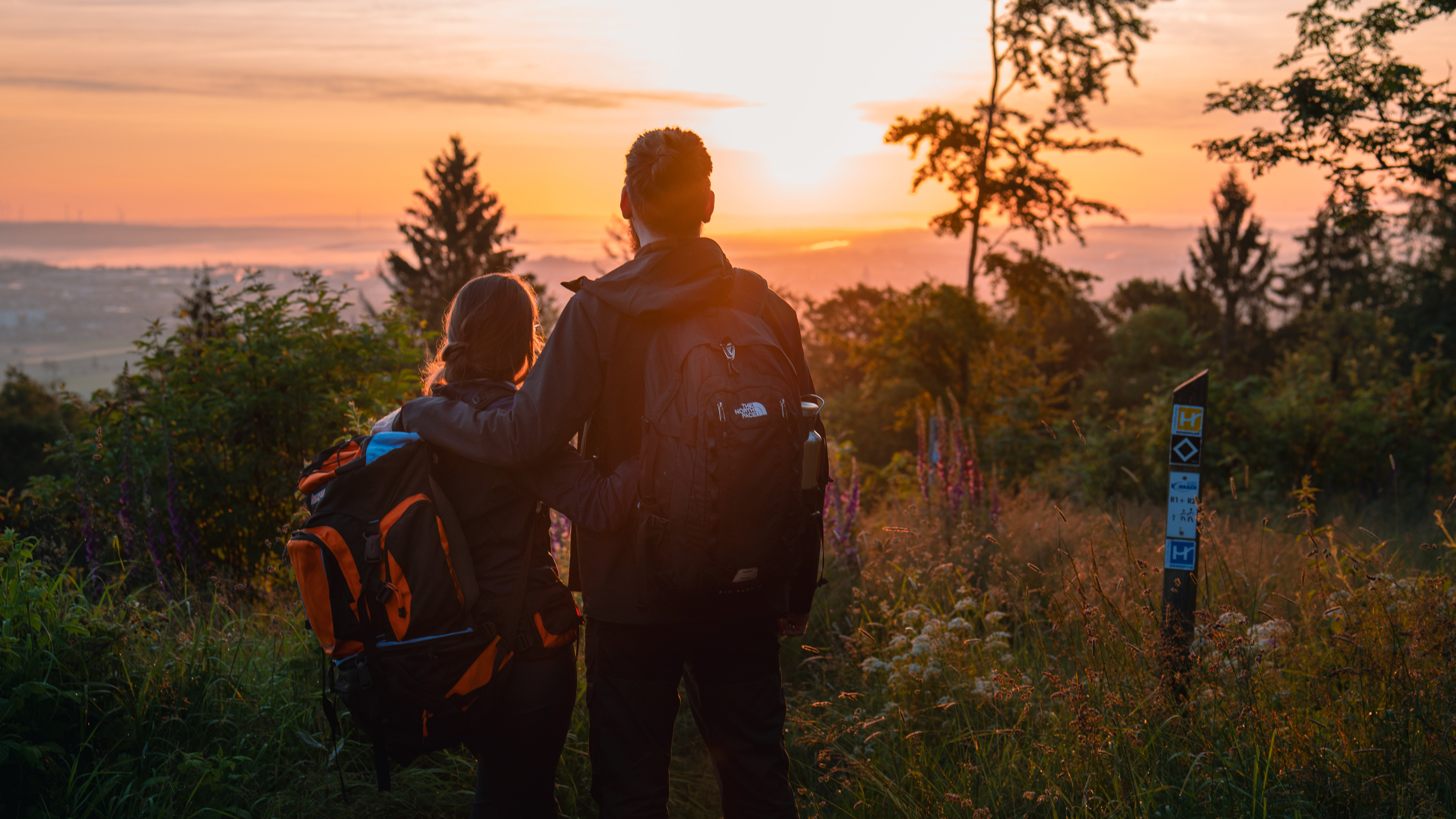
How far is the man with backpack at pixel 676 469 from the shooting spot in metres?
1.96

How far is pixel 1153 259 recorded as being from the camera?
6284cm

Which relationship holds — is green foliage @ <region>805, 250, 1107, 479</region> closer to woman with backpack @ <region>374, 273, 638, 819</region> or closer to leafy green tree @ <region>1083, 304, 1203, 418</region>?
woman with backpack @ <region>374, 273, 638, 819</region>

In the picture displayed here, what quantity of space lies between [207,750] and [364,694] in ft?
4.58

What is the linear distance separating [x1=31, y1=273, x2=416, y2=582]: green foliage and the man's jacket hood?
13.1 feet

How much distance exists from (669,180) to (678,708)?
4.43 ft

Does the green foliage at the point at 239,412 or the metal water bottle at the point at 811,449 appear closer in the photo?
the metal water bottle at the point at 811,449

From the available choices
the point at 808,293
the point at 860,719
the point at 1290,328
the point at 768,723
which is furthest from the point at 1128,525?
the point at 1290,328

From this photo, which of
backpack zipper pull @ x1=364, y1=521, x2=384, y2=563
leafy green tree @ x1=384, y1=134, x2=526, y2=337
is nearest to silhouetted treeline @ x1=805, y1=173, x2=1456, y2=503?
backpack zipper pull @ x1=364, y1=521, x2=384, y2=563

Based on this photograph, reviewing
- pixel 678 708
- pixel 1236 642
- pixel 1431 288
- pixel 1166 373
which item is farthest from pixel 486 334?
pixel 1431 288

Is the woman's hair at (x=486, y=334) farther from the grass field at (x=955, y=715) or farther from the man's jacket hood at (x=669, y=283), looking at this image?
the grass field at (x=955, y=715)

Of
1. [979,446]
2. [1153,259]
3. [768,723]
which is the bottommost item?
[979,446]

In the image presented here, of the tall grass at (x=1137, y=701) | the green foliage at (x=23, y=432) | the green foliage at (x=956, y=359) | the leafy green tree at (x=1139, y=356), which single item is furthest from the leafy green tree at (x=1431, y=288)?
the green foliage at (x=23, y=432)

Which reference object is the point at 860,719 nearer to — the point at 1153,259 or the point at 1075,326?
the point at 1075,326

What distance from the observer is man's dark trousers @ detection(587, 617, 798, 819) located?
210 cm
